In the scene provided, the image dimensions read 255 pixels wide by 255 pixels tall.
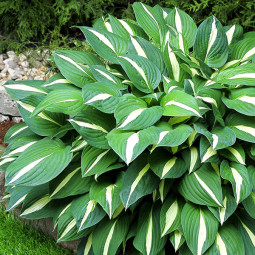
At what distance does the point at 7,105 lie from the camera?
355 centimetres

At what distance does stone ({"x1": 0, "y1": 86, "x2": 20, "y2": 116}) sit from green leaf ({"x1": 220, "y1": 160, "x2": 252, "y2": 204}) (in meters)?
2.50

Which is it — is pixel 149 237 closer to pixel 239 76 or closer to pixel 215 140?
pixel 215 140

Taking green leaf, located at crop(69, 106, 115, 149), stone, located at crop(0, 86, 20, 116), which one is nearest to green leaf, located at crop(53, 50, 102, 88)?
green leaf, located at crop(69, 106, 115, 149)

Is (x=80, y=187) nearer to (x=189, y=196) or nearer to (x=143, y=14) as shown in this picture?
(x=189, y=196)

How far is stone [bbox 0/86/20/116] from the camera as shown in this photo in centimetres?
354

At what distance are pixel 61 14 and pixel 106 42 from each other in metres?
2.58

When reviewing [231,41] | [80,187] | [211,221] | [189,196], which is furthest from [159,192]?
[231,41]

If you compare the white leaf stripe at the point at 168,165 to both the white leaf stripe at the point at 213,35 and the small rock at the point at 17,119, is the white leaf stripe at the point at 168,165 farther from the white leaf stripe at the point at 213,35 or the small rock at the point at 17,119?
the small rock at the point at 17,119

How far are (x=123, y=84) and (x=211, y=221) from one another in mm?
816

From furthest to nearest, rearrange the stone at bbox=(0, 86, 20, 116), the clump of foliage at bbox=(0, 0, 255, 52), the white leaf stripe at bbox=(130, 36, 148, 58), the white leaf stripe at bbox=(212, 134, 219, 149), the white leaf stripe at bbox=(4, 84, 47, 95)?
the clump of foliage at bbox=(0, 0, 255, 52) < the stone at bbox=(0, 86, 20, 116) < the white leaf stripe at bbox=(4, 84, 47, 95) < the white leaf stripe at bbox=(130, 36, 148, 58) < the white leaf stripe at bbox=(212, 134, 219, 149)

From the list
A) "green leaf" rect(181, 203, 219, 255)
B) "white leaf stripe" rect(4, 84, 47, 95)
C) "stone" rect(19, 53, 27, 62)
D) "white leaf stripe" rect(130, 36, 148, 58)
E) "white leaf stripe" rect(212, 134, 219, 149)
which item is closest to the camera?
"white leaf stripe" rect(212, 134, 219, 149)

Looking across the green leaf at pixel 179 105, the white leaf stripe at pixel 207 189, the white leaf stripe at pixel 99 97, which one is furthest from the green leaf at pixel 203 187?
the white leaf stripe at pixel 99 97

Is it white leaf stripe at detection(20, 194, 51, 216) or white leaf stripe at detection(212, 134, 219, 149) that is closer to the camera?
white leaf stripe at detection(212, 134, 219, 149)

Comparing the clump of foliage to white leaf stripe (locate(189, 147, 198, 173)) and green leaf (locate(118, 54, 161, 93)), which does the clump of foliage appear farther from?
white leaf stripe (locate(189, 147, 198, 173))
